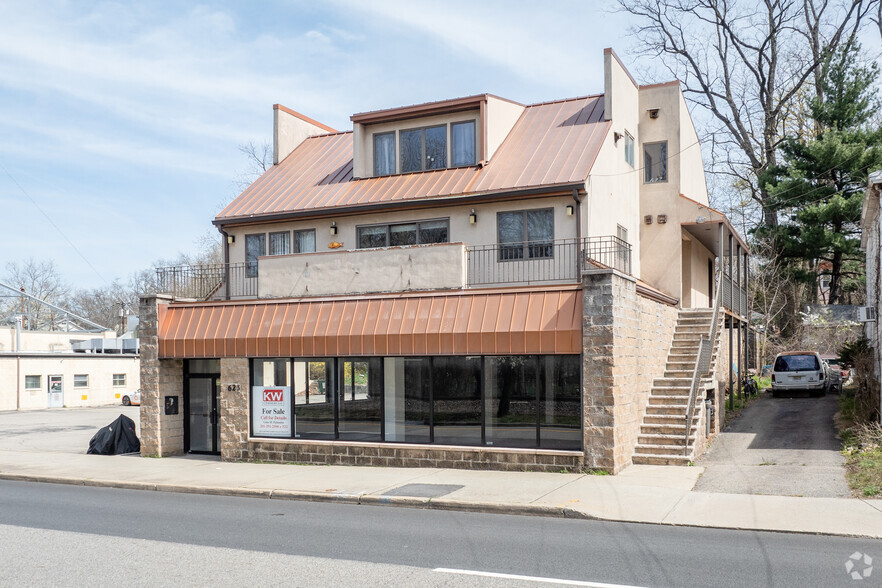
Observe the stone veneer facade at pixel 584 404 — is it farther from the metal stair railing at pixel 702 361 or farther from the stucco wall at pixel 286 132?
the stucco wall at pixel 286 132

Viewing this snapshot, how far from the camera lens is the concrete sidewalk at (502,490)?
11109 millimetres

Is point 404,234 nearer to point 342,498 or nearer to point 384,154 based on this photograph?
point 384,154

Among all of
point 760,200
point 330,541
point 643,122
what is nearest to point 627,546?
point 330,541

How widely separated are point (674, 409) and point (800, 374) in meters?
11.1

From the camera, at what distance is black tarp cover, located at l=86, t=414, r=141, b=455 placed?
2089 cm

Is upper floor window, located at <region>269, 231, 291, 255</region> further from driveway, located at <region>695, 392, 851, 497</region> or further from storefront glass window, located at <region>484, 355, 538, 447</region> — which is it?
driveway, located at <region>695, 392, 851, 497</region>

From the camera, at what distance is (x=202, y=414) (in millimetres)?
20406

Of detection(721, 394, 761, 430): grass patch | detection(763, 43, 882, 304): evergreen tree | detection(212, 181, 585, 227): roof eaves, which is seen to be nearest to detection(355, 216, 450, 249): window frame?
detection(212, 181, 585, 227): roof eaves

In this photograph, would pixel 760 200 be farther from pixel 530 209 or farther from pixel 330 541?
pixel 330 541

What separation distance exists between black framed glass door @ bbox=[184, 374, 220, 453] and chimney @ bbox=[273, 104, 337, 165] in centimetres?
843

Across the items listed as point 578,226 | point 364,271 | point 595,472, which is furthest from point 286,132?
point 595,472

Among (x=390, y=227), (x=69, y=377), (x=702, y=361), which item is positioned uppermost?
(x=390, y=227)

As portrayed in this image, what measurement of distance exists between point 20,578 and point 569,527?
6.75m

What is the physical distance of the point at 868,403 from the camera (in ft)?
58.6
